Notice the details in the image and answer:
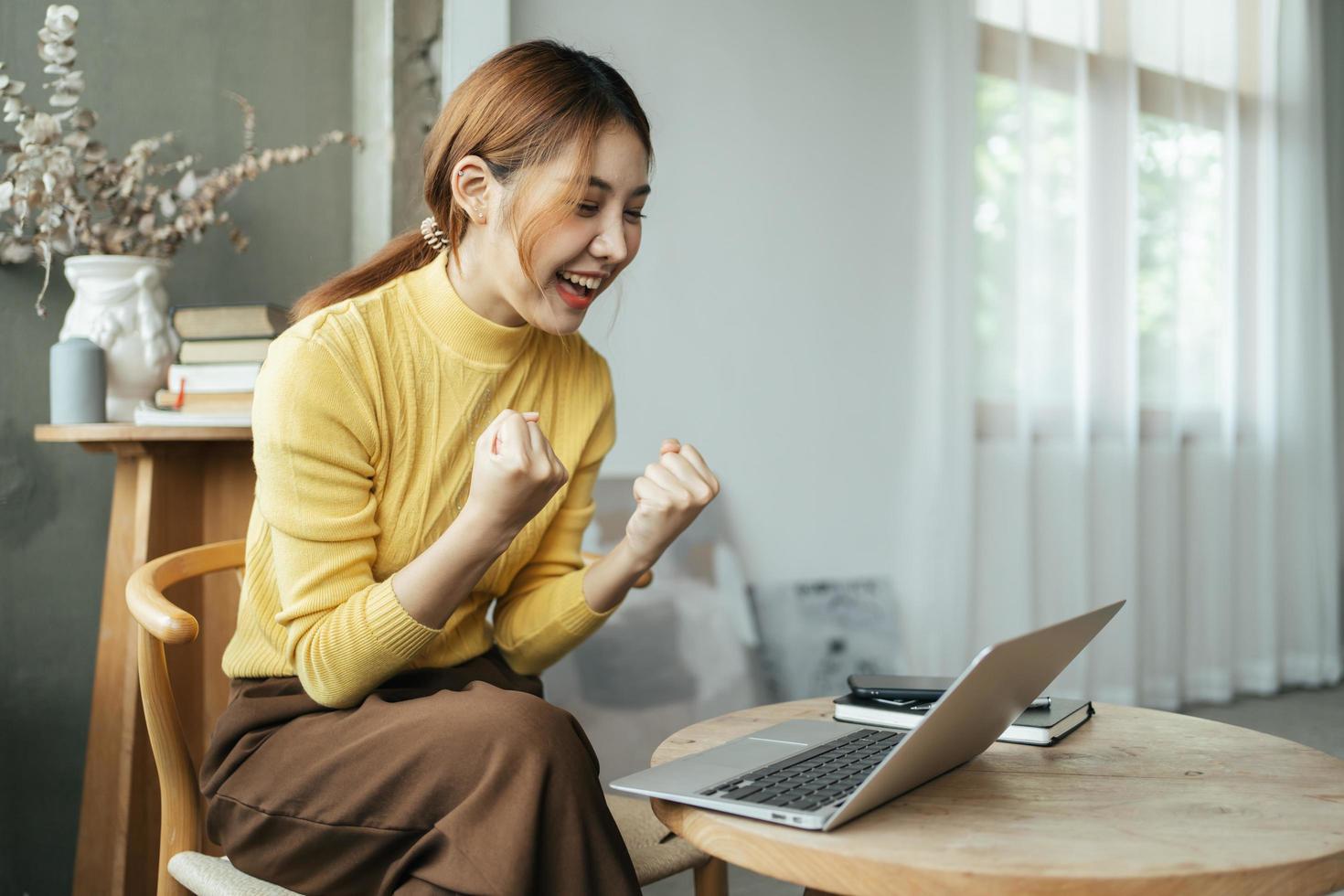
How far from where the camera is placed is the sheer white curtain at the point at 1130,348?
2799 millimetres

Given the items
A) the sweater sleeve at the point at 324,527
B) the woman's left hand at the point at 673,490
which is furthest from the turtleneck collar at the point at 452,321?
the woman's left hand at the point at 673,490

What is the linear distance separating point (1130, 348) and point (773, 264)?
1215mm

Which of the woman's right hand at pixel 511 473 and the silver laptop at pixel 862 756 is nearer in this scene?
the silver laptop at pixel 862 756

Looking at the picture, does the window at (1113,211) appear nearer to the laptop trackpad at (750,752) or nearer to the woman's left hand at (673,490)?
the woman's left hand at (673,490)

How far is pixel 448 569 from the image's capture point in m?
0.91

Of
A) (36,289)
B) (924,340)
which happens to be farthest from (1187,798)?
(924,340)

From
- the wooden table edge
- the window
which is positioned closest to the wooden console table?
the wooden table edge

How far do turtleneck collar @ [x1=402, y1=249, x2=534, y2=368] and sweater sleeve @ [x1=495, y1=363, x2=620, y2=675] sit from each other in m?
0.19

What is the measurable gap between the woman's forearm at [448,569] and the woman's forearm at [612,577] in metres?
0.20

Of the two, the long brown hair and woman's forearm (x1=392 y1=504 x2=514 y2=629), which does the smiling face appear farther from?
woman's forearm (x1=392 y1=504 x2=514 y2=629)

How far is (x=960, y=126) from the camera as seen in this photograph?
2.78 m

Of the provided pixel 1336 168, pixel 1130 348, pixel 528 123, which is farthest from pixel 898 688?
pixel 1336 168

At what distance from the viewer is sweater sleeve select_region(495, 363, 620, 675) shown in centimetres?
116

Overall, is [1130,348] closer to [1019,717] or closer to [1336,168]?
[1336,168]
